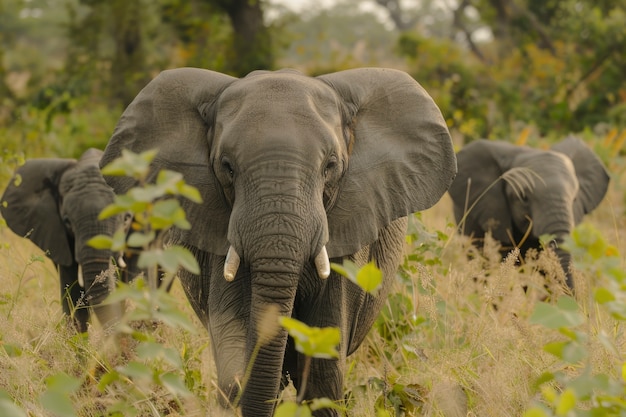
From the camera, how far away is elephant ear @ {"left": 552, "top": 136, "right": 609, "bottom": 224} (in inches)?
360

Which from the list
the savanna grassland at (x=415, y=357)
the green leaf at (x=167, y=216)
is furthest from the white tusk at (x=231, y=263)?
the green leaf at (x=167, y=216)

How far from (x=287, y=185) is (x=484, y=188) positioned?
558cm

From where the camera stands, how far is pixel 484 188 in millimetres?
9320

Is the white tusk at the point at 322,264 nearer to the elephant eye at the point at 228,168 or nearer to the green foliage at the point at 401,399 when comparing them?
the elephant eye at the point at 228,168

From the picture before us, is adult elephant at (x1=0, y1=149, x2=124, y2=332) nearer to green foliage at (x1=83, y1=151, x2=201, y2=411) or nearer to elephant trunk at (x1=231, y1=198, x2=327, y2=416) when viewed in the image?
elephant trunk at (x1=231, y1=198, x2=327, y2=416)

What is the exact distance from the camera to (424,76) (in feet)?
63.1

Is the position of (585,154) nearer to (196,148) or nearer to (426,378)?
(426,378)

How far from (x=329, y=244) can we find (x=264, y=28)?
13.5m

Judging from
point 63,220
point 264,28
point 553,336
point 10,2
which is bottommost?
point 10,2

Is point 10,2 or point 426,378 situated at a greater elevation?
point 426,378

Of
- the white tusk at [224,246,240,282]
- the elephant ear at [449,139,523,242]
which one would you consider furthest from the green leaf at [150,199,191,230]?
the elephant ear at [449,139,523,242]

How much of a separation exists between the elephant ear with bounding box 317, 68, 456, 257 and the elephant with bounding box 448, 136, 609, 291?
286cm

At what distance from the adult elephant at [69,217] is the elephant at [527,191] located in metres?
2.50

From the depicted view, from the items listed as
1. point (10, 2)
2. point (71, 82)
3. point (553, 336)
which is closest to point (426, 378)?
point (553, 336)
